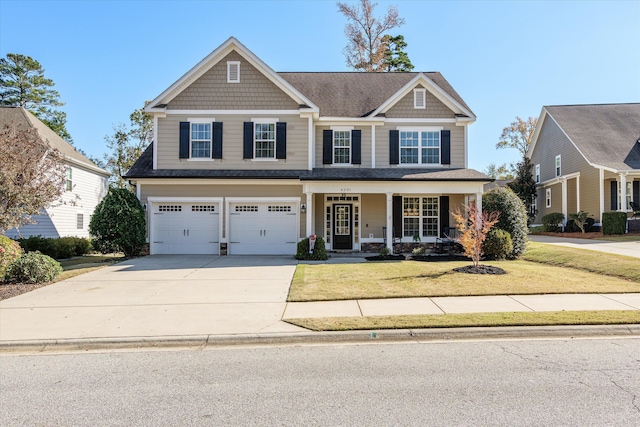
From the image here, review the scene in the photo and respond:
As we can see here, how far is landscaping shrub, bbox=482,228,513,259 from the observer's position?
1487 cm

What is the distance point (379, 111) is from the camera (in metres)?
18.6

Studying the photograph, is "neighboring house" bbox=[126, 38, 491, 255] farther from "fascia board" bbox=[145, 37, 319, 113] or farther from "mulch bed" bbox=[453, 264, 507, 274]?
"mulch bed" bbox=[453, 264, 507, 274]

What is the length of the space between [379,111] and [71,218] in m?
18.8

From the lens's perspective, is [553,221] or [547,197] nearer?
[553,221]

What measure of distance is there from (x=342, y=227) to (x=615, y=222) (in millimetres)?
16216

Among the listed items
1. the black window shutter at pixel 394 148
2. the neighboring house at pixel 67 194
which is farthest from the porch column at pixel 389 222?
the neighboring house at pixel 67 194

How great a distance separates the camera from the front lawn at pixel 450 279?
30.5 ft

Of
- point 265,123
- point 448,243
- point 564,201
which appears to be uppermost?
point 265,123

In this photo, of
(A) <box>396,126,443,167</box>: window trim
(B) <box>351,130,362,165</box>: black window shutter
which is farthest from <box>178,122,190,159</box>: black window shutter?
(A) <box>396,126,443,167</box>: window trim

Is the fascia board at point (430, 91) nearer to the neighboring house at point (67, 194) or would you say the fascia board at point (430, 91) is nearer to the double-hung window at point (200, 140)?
the double-hung window at point (200, 140)

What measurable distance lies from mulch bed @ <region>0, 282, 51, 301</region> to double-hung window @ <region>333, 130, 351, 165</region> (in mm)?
12302

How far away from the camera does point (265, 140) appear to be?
18.1 metres

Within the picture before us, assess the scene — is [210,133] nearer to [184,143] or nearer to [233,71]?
[184,143]

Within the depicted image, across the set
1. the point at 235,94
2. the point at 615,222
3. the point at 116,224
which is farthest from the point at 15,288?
the point at 615,222
